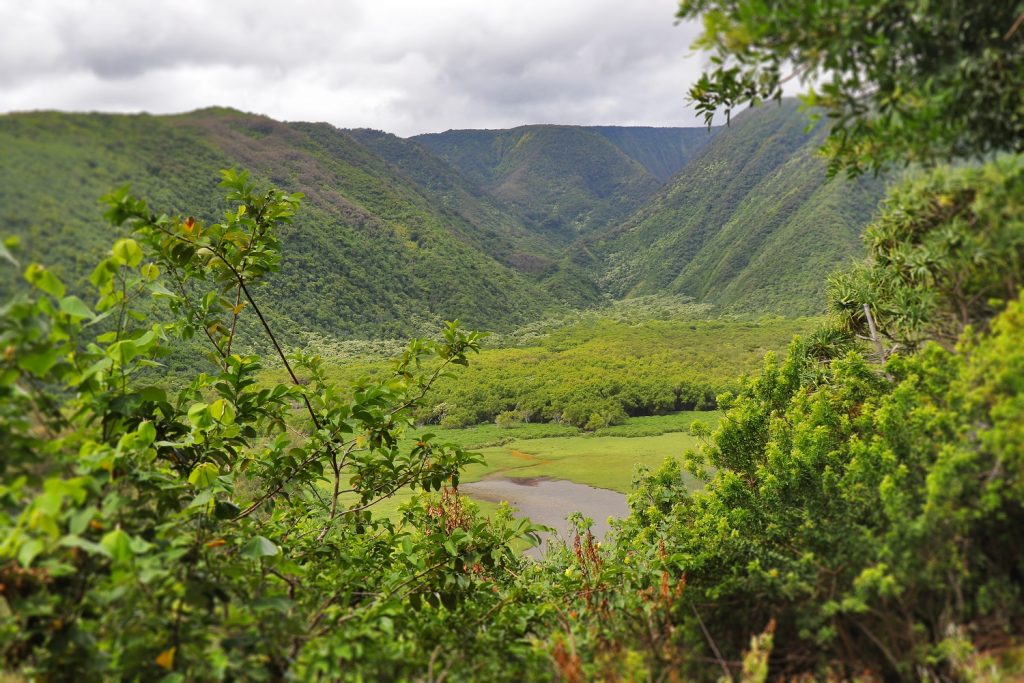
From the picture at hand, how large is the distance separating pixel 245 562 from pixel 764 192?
118 m

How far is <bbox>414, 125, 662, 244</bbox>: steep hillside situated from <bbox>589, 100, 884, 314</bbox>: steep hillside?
810 inches

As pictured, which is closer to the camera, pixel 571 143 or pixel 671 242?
pixel 671 242

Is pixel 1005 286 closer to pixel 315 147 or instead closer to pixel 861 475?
pixel 861 475

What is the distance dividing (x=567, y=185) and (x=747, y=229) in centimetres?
9035

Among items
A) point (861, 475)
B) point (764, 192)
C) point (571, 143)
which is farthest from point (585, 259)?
point (861, 475)

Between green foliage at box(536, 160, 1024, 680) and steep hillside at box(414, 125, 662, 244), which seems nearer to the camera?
green foliage at box(536, 160, 1024, 680)

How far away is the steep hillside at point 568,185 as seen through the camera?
157000mm

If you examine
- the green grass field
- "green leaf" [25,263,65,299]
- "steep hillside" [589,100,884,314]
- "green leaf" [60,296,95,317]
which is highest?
"steep hillside" [589,100,884,314]

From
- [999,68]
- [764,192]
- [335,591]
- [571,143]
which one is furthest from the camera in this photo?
[571,143]

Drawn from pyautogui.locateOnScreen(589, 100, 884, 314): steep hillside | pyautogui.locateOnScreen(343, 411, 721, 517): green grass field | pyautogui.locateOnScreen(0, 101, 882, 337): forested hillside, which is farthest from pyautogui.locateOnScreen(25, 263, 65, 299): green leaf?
pyautogui.locateOnScreen(589, 100, 884, 314): steep hillside

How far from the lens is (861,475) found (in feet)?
8.81

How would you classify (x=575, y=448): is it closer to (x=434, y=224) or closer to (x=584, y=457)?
(x=584, y=457)

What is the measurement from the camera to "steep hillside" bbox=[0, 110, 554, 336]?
91.9 inches

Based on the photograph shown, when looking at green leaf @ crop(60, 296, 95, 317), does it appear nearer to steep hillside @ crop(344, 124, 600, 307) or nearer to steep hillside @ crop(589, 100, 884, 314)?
steep hillside @ crop(589, 100, 884, 314)
